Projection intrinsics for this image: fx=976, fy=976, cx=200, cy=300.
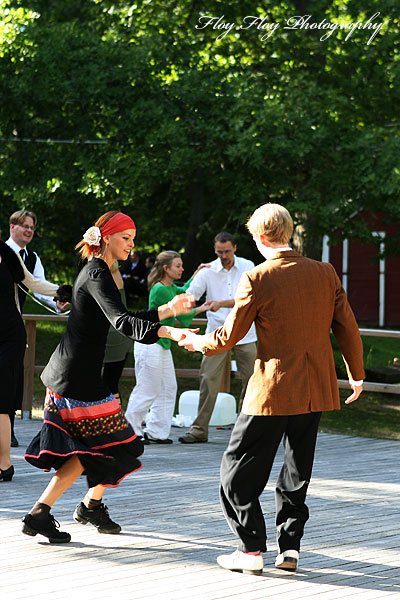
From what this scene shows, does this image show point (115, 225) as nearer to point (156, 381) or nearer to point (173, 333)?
point (173, 333)

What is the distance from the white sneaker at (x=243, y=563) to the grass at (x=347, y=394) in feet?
20.1

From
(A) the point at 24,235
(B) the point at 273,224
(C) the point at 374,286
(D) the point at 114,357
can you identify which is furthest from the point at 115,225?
(C) the point at 374,286

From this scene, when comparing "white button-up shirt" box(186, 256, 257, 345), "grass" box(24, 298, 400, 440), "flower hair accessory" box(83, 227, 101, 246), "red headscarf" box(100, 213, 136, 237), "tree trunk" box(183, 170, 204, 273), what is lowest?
"grass" box(24, 298, 400, 440)

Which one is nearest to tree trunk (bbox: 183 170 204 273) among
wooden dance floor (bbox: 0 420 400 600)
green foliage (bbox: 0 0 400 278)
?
green foliage (bbox: 0 0 400 278)

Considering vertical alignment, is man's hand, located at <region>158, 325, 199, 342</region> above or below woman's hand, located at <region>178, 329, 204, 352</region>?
above

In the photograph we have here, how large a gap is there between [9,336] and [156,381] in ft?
8.18

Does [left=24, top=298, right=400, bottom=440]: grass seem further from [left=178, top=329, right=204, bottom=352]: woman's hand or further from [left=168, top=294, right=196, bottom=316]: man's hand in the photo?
[left=168, top=294, right=196, bottom=316]: man's hand

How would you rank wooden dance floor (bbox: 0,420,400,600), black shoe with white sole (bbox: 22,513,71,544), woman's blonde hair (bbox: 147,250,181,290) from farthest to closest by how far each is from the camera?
woman's blonde hair (bbox: 147,250,181,290) → black shoe with white sole (bbox: 22,513,71,544) → wooden dance floor (bbox: 0,420,400,600)

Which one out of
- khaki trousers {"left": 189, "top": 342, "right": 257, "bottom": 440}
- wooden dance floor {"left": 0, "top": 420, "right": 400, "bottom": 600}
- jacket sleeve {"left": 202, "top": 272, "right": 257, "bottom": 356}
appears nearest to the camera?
wooden dance floor {"left": 0, "top": 420, "right": 400, "bottom": 600}

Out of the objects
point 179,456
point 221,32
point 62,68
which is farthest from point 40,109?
point 179,456

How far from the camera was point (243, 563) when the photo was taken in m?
4.75

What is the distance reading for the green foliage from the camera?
1596cm

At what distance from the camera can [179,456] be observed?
862 cm

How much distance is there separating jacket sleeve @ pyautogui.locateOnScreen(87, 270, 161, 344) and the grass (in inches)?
249
